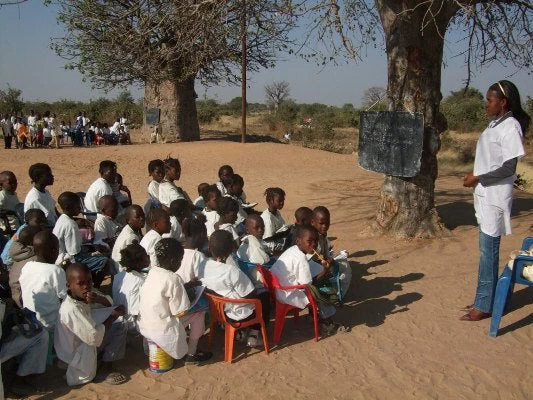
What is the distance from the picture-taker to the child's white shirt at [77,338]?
11.9 ft

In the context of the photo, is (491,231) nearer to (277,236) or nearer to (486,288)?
(486,288)

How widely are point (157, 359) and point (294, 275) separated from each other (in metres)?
1.24

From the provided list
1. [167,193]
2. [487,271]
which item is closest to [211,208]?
[167,193]

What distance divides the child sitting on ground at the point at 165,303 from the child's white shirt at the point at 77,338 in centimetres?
33

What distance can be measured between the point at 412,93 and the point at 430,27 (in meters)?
0.88

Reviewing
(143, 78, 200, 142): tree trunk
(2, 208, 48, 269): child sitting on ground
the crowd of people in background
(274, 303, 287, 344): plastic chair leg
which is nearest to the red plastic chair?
(274, 303, 287, 344): plastic chair leg

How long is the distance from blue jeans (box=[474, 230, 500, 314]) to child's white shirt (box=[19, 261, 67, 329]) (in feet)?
11.1

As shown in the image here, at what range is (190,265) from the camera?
4242mm

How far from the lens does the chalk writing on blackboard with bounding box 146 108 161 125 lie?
1977cm

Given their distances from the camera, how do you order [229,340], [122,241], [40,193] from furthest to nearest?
Result: 1. [40,193]
2. [122,241]
3. [229,340]

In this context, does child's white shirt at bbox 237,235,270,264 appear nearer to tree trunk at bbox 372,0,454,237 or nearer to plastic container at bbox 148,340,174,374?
plastic container at bbox 148,340,174,374

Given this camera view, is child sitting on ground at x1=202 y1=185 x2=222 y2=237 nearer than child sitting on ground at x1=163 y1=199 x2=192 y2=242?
No

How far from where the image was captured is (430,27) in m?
6.87

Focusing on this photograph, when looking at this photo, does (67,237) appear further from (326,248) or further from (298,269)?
(326,248)
